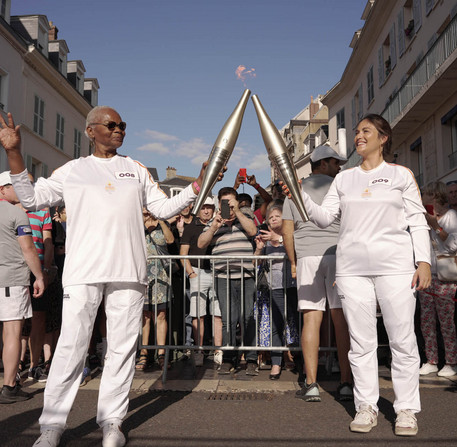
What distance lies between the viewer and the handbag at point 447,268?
5523 millimetres

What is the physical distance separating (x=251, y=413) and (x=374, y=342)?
3.75ft

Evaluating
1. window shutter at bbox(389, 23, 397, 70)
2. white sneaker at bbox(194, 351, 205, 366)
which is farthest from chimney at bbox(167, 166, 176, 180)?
white sneaker at bbox(194, 351, 205, 366)

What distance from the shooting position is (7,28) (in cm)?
1981

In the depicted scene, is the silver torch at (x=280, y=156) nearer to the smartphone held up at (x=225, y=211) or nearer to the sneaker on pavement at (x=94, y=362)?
the smartphone held up at (x=225, y=211)

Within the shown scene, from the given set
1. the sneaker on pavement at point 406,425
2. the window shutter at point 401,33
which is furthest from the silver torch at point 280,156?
the window shutter at point 401,33

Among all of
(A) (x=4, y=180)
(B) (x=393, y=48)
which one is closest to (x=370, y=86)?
(B) (x=393, y=48)

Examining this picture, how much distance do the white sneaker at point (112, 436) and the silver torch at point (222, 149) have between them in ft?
4.92

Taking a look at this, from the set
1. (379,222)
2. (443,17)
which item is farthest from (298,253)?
(443,17)

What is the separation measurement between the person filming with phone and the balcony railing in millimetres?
12066

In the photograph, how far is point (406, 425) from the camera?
11.3 ft

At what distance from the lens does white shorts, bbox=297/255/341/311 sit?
4570mm

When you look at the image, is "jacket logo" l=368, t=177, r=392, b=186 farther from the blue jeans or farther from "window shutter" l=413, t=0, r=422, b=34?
"window shutter" l=413, t=0, r=422, b=34

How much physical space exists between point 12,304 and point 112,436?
212 centimetres

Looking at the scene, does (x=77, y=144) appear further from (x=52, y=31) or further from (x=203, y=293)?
(x=203, y=293)
